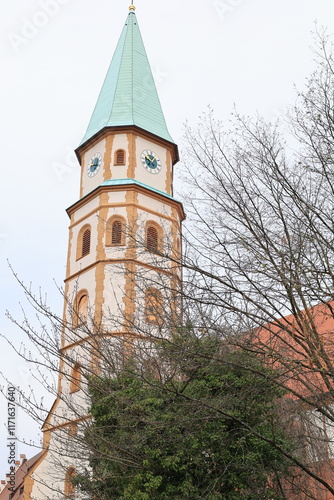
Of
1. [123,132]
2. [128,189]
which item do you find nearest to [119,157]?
[123,132]

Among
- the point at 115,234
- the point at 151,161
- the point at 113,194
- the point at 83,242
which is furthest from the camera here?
the point at 151,161

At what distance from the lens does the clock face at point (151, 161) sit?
2698 cm

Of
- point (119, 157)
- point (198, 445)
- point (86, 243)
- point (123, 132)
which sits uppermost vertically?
point (123, 132)

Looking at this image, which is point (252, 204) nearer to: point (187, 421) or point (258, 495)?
point (187, 421)

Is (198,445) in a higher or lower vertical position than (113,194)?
lower

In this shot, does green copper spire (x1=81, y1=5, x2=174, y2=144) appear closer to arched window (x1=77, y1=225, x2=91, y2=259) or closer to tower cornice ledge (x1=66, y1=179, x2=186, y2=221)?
tower cornice ledge (x1=66, y1=179, x2=186, y2=221)

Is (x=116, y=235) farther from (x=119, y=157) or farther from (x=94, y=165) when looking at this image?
(x=94, y=165)

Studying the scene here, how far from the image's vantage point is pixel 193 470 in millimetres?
11602

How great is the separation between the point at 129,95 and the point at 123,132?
2714 mm

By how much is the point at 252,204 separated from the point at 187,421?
355cm

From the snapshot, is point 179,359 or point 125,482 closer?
point 179,359

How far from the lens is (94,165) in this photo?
27.5 m

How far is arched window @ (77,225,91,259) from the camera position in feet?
83.3

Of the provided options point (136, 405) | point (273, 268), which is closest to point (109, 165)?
point (136, 405)
